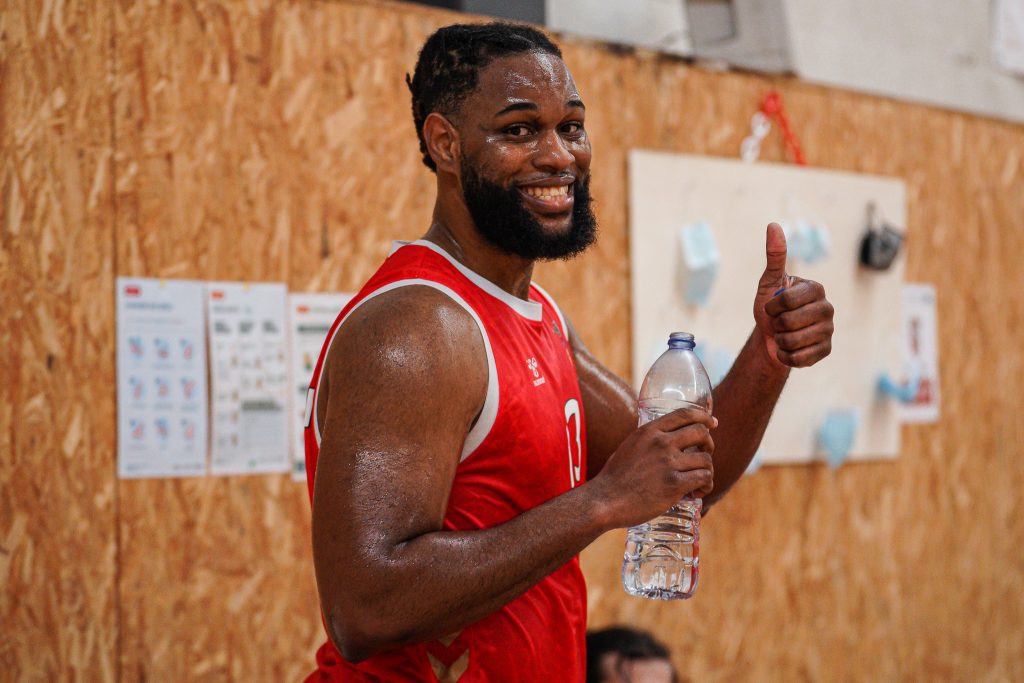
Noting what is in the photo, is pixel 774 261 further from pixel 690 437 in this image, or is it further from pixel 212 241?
pixel 212 241

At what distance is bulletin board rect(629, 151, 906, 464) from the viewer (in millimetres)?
4266

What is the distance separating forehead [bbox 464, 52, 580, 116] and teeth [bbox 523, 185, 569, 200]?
15cm

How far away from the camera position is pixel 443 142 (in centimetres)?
208

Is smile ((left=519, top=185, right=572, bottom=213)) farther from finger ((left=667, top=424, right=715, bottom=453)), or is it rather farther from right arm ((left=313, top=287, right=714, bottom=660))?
finger ((left=667, top=424, right=715, bottom=453))

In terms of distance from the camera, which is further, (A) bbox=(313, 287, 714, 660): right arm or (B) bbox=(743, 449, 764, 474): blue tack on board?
(B) bbox=(743, 449, 764, 474): blue tack on board

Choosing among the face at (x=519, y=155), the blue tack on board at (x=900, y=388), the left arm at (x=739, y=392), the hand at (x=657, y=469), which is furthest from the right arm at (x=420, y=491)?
the blue tack on board at (x=900, y=388)

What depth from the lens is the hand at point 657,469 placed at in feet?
5.80

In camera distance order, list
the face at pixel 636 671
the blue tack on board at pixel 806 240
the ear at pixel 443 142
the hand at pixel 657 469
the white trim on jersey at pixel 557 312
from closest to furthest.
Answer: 1. the hand at pixel 657 469
2. the ear at pixel 443 142
3. the white trim on jersey at pixel 557 312
4. the face at pixel 636 671
5. the blue tack on board at pixel 806 240

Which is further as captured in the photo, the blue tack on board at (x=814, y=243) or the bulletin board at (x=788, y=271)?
the blue tack on board at (x=814, y=243)

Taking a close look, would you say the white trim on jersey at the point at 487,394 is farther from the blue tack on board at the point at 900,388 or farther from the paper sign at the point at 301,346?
the blue tack on board at the point at 900,388

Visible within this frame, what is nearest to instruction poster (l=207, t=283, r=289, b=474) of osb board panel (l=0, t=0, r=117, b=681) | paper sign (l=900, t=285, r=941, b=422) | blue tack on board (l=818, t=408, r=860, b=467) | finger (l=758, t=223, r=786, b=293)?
osb board panel (l=0, t=0, r=117, b=681)

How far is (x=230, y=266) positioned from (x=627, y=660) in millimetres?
1576

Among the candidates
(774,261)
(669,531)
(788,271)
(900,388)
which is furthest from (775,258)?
(900,388)

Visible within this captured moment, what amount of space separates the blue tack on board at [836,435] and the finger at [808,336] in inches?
107
